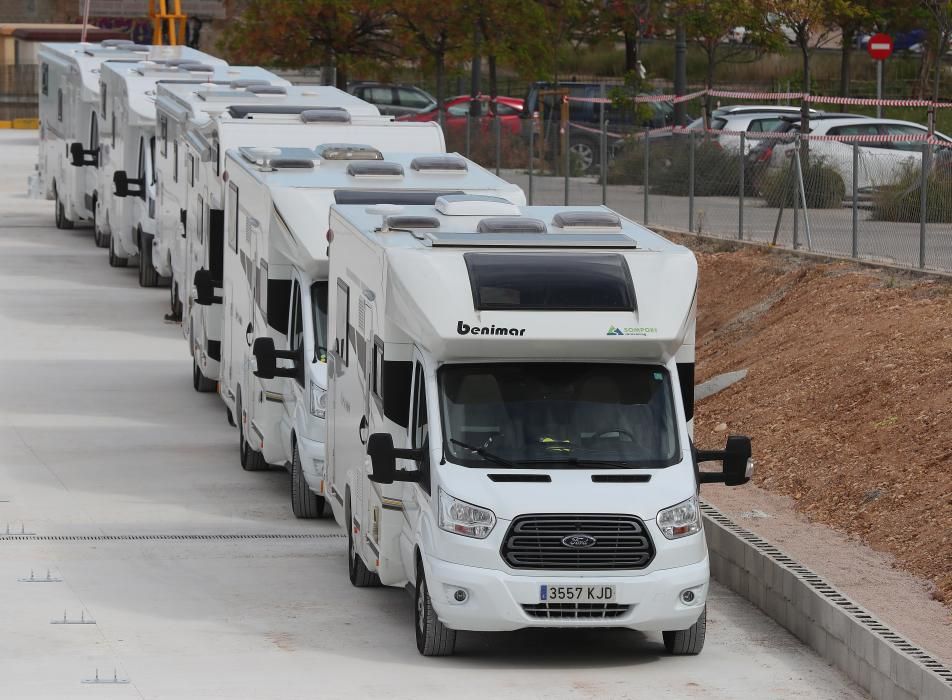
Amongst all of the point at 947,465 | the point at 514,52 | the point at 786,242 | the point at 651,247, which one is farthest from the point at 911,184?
the point at 514,52

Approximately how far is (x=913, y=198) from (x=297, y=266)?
8.14 meters

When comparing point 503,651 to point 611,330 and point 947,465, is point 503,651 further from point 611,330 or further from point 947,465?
point 947,465

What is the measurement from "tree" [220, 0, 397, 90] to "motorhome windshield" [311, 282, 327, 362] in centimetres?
2712

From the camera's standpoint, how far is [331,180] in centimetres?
1766

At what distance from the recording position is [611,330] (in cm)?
1240

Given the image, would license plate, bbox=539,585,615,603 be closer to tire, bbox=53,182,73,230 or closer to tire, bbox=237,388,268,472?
tire, bbox=237,388,268,472

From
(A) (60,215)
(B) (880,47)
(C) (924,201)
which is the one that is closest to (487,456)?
(C) (924,201)

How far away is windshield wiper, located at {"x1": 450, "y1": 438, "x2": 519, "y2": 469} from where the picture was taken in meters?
12.4

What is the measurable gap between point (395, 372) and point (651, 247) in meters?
1.84

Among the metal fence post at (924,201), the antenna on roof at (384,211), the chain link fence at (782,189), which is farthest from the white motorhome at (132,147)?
the antenna on roof at (384,211)

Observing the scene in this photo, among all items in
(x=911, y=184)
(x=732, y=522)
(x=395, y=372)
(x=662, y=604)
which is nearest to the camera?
(x=662, y=604)

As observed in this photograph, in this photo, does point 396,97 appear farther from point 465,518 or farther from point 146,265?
point 465,518

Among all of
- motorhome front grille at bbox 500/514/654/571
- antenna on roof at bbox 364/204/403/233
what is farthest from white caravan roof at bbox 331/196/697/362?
motorhome front grille at bbox 500/514/654/571

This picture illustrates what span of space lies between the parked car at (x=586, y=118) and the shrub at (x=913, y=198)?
9606mm
